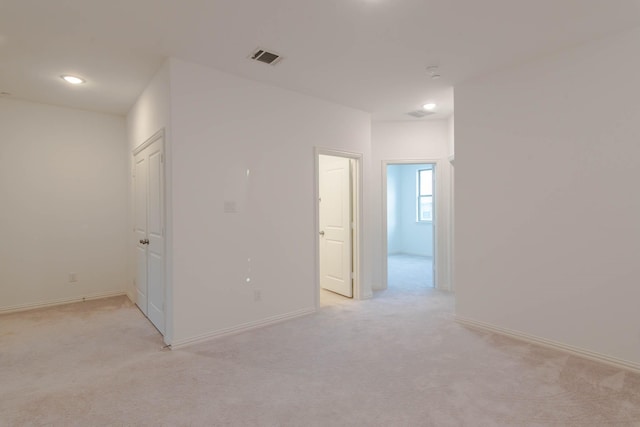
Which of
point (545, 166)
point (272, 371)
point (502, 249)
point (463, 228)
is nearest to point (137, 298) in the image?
point (272, 371)

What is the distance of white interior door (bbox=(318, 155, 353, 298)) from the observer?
478cm

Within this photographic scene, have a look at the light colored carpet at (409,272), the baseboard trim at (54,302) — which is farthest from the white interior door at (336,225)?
the baseboard trim at (54,302)

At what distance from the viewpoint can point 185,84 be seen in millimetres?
3084

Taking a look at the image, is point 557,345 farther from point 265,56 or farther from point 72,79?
point 72,79

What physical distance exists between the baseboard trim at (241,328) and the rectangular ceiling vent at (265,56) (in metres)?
2.60

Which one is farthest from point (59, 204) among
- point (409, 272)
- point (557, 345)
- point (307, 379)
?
point (557, 345)

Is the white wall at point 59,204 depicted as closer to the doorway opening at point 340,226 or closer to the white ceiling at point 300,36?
the white ceiling at point 300,36

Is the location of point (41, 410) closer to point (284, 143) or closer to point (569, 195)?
point (284, 143)

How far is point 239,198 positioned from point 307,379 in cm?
184

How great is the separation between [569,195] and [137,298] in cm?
496

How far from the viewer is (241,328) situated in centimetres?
345

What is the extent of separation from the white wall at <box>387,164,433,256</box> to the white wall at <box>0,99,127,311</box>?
21.1ft

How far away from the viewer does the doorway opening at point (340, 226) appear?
15.4 feet

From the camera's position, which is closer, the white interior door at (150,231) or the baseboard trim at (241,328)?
the baseboard trim at (241,328)
